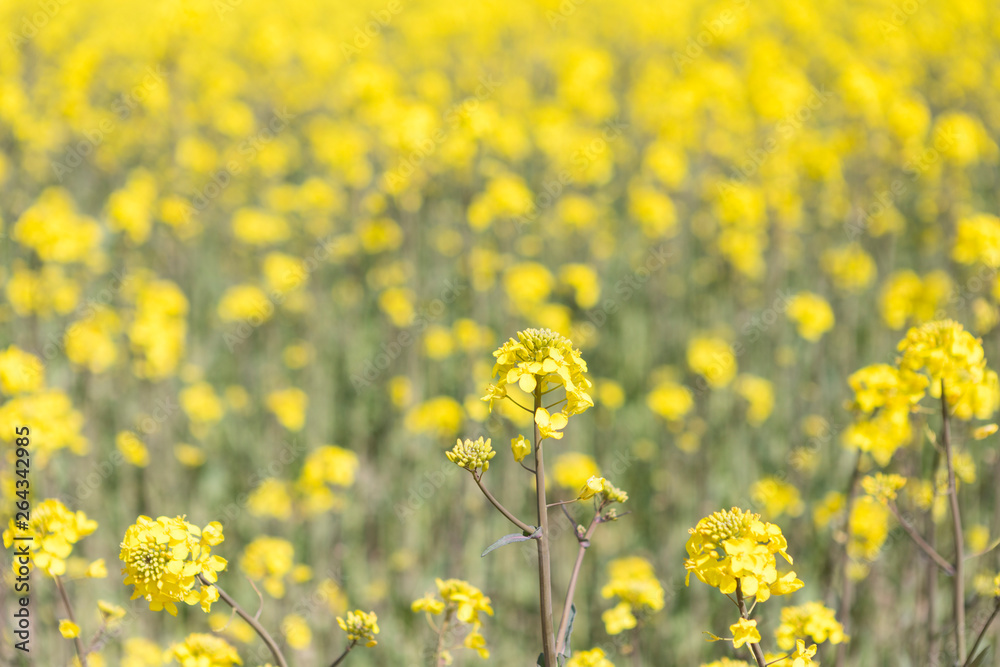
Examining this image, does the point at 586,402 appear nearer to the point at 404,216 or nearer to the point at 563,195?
the point at 404,216

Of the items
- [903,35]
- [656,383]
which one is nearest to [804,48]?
[903,35]

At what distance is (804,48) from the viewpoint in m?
11.8

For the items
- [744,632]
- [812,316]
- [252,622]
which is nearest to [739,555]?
[744,632]

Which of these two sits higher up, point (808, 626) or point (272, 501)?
point (272, 501)

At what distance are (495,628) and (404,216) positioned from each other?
10.5 feet

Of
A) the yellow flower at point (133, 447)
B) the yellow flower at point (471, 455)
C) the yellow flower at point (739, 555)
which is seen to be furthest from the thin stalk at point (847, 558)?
the yellow flower at point (133, 447)

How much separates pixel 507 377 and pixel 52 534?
1517 millimetres

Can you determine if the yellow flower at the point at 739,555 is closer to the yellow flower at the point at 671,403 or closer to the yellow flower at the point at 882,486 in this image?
the yellow flower at the point at 882,486
